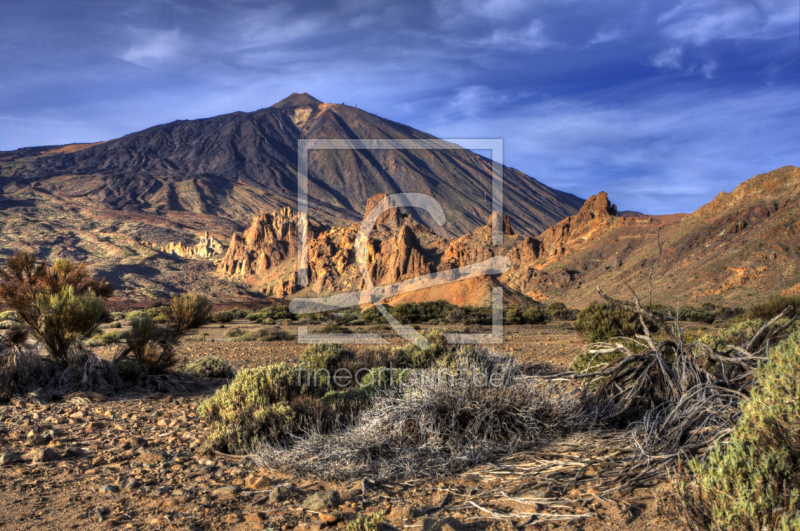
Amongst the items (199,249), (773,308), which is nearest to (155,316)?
(773,308)

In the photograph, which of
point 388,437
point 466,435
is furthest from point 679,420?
point 388,437

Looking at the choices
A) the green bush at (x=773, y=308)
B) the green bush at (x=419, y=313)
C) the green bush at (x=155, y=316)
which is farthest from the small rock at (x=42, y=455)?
the green bush at (x=419, y=313)

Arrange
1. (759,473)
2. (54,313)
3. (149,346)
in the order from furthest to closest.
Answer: (149,346) → (54,313) → (759,473)

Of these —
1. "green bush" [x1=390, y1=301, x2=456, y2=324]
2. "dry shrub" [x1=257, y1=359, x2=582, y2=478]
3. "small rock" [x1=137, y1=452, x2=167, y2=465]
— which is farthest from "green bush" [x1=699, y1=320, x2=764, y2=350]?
"green bush" [x1=390, y1=301, x2=456, y2=324]

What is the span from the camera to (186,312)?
970cm

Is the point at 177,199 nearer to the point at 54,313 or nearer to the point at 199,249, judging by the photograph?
the point at 199,249

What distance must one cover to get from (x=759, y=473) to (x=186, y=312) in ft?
31.2

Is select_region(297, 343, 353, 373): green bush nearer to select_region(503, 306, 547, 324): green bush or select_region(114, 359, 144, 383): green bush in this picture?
select_region(114, 359, 144, 383): green bush

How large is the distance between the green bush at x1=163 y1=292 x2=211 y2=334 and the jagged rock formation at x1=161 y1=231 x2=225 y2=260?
8368 centimetres

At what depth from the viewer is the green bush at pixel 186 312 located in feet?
31.9

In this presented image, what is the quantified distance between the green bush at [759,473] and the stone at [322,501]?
2183 mm

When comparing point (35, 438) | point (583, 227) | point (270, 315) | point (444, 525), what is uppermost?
point (583, 227)

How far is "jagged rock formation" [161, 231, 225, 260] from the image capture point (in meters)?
89.2

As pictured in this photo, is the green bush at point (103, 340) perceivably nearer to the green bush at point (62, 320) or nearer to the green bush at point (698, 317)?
the green bush at point (62, 320)
